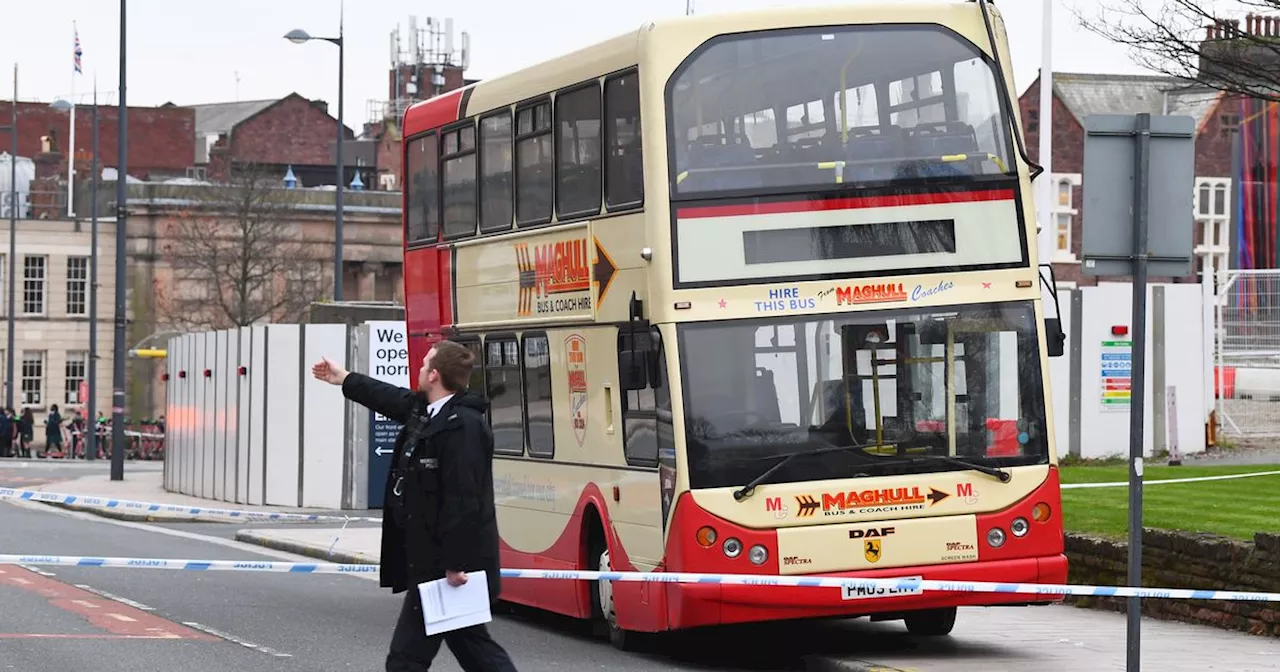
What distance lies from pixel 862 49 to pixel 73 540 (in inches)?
601

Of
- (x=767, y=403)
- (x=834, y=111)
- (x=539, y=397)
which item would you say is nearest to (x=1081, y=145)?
(x=539, y=397)

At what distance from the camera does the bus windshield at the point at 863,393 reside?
13.4 m

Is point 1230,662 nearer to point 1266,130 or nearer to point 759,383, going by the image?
point 759,383

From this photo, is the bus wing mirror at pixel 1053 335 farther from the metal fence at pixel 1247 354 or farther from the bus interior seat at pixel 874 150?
the metal fence at pixel 1247 354

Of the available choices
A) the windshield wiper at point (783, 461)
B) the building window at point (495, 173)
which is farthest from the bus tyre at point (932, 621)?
the building window at point (495, 173)

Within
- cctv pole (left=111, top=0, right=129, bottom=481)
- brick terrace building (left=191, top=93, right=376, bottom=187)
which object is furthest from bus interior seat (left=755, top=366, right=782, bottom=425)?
brick terrace building (left=191, top=93, right=376, bottom=187)

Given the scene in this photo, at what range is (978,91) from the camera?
13.9m

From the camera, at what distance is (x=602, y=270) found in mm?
14625

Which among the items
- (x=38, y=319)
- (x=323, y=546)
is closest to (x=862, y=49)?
(x=323, y=546)

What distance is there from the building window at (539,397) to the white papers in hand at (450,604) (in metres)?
6.39

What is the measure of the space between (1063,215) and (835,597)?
223 ft

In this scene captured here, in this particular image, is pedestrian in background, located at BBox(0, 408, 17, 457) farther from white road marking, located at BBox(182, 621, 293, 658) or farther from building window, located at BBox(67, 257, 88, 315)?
white road marking, located at BBox(182, 621, 293, 658)

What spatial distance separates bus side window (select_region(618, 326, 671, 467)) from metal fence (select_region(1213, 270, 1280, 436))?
64.6ft

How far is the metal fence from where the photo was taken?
32.3 metres
